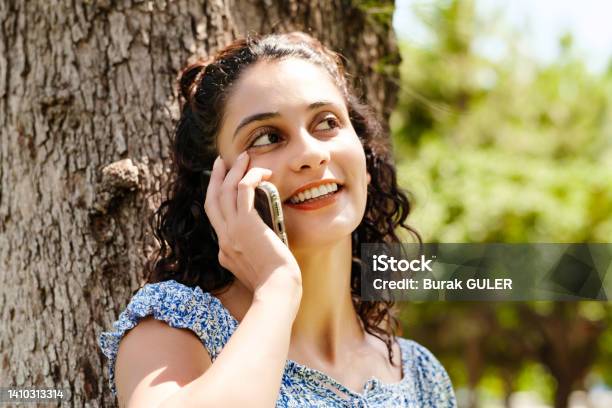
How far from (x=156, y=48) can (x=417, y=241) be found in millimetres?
1347

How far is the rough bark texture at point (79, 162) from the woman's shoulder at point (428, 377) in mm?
1045

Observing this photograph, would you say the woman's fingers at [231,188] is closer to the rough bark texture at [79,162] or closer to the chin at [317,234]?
the chin at [317,234]

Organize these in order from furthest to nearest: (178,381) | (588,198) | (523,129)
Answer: (523,129) < (588,198) < (178,381)

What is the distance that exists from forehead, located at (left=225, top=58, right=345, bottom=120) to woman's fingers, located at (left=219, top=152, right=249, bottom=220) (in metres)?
0.17

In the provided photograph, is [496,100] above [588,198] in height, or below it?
above

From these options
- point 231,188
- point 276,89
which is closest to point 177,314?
point 231,188

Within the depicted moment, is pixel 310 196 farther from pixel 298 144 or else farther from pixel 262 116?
pixel 262 116

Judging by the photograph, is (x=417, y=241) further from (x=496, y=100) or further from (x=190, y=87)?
(x=496, y=100)

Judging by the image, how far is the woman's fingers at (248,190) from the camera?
2.11 m

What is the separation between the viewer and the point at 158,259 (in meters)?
2.60

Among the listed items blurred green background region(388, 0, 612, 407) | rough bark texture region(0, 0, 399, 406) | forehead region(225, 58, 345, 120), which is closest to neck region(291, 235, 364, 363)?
forehead region(225, 58, 345, 120)

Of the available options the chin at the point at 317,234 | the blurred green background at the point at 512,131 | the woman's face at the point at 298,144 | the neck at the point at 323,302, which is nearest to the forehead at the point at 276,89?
the woman's face at the point at 298,144

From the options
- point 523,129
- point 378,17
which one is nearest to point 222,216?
point 378,17

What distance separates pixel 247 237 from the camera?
209cm
